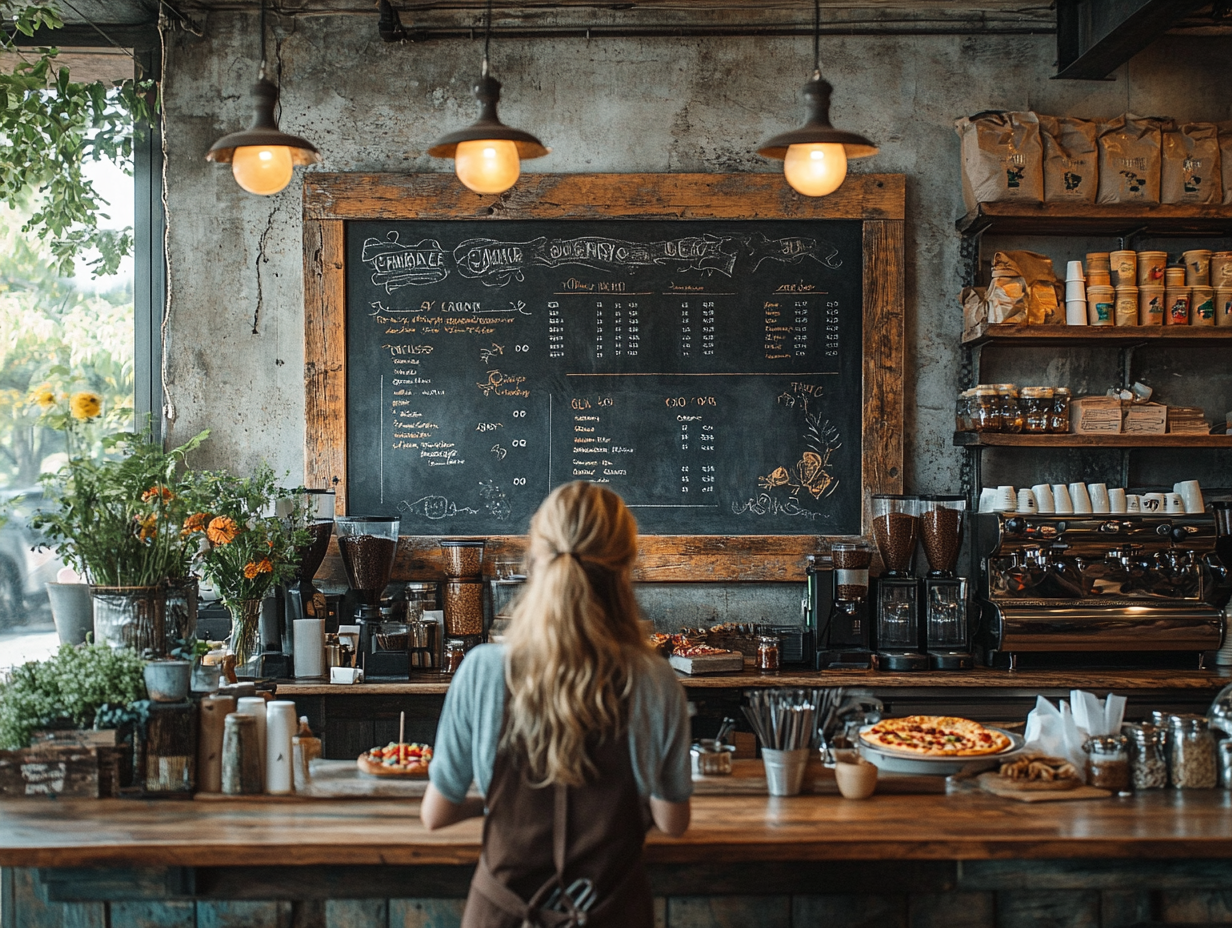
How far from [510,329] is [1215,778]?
114 inches

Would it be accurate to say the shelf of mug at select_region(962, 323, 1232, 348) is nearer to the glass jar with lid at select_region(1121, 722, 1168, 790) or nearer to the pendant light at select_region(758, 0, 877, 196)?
the pendant light at select_region(758, 0, 877, 196)

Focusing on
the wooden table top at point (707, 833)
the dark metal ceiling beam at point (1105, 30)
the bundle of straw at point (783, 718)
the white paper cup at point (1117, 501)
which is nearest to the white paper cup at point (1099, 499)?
the white paper cup at point (1117, 501)

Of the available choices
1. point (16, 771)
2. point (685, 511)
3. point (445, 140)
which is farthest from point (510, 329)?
point (16, 771)

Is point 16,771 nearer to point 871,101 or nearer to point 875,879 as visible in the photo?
point 875,879

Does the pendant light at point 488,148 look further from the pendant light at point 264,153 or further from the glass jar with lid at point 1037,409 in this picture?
the glass jar with lid at point 1037,409

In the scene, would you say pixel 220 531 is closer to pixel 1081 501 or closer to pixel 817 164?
pixel 817 164

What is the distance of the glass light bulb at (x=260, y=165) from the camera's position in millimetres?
2645

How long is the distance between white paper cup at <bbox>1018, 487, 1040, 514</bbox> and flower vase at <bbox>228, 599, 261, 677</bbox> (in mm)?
2784

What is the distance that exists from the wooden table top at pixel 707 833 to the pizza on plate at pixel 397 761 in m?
0.13

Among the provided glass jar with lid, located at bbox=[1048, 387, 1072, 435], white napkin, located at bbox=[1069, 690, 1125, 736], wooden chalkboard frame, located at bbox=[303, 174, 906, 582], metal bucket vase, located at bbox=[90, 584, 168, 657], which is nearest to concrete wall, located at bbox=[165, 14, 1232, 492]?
wooden chalkboard frame, located at bbox=[303, 174, 906, 582]

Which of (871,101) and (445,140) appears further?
(871,101)

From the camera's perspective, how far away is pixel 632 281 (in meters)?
4.26

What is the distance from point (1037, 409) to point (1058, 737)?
180 centimetres

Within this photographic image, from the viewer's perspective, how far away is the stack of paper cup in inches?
160
